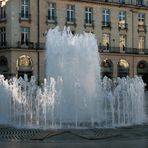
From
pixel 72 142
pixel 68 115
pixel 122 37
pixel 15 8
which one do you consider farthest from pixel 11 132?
pixel 122 37

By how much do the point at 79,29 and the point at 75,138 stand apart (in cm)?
5067

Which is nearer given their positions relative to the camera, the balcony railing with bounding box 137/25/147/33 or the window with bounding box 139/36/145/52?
the window with bounding box 139/36/145/52

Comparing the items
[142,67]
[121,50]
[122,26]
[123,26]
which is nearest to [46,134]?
[121,50]

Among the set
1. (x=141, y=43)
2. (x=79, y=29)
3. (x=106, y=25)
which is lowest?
(x=141, y=43)

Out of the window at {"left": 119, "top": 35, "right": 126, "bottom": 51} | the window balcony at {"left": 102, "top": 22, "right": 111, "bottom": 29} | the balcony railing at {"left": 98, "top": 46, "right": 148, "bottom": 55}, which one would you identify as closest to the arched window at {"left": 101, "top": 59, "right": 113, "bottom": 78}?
the balcony railing at {"left": 98, "top": 46, "right": 148, "bottom": 55}

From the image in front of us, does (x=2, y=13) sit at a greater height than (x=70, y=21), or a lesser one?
greater

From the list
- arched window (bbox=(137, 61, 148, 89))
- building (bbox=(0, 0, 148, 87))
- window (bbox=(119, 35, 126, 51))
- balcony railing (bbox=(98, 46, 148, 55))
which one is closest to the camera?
building (bbox=(0, 0, 148, 87))

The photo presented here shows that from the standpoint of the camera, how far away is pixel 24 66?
202 ft

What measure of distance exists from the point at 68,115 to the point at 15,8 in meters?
41.3

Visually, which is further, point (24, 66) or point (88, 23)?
point (88, 23)

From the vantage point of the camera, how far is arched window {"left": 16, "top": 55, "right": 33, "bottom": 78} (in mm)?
61034

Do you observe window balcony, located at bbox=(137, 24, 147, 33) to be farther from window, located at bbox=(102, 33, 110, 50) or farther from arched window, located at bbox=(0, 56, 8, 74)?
arched window, located at bbox=(0, 56, 8, 74)

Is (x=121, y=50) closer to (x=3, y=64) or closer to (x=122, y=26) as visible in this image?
(x=122, y=26)

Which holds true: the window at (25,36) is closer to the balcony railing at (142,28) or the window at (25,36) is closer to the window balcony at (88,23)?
the window balcony at (88,23)
